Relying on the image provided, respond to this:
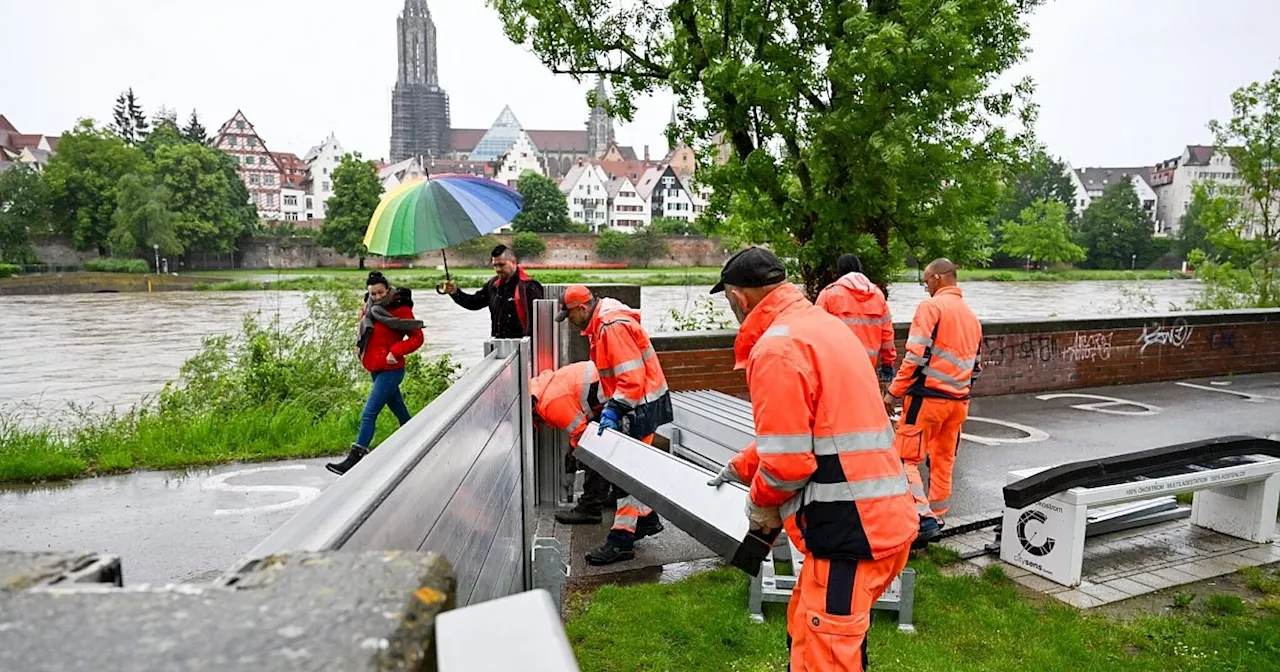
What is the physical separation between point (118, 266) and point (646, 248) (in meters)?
40.7

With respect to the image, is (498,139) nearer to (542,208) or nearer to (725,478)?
(542,208)

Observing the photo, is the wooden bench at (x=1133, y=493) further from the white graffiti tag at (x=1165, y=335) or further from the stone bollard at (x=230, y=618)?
the white graffiti tag at (x=1165, y=335)

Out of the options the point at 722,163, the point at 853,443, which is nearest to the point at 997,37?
the point at 722,163

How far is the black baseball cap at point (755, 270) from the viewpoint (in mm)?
3252

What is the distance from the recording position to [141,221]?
6231 cm

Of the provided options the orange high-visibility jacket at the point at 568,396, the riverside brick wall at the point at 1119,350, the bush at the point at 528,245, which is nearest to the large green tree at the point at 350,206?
the bush at the point at 528,245

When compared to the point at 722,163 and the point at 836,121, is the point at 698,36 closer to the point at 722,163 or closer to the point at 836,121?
the point at 722,163

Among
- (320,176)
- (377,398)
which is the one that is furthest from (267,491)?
(320,176)

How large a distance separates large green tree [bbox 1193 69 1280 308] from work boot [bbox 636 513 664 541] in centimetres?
1625

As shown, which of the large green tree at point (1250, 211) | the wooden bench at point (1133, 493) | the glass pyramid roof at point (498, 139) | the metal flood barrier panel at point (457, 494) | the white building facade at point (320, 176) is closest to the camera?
the metal flood barrier panel at point (457, 494)

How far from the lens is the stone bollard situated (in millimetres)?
693

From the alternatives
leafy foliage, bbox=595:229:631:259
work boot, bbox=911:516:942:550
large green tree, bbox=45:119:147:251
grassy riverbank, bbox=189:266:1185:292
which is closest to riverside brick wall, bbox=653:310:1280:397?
grassy riverbank, bbox=189:266:1185:292

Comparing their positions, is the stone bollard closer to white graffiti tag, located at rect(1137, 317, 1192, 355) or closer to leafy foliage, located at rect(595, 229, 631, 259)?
white graffiti tag, located at rect(1137, 317, 1192, 355)

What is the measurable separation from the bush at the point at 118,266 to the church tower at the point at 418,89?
99.7m
